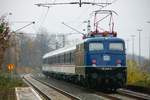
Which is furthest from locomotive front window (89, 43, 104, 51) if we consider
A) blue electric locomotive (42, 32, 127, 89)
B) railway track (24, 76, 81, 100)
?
railway track (24, 76, 81, 100)

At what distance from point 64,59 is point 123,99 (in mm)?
19669

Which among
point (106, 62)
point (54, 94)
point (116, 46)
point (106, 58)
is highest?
point (116, 46)

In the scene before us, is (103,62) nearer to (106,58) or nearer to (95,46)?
(106,58)

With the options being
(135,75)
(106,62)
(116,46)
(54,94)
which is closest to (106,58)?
(106,62)

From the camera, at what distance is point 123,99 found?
82.3 feet

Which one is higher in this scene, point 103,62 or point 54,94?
point 103,62

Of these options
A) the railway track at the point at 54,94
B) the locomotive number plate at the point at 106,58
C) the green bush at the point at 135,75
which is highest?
the locomotive number plate at the point at 106,58

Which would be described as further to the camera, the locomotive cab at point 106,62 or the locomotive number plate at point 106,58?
the locomotive number plate at point 106,58

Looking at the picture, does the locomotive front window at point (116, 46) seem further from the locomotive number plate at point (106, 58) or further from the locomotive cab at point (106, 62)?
the locomotive number plate at point (106, 58)

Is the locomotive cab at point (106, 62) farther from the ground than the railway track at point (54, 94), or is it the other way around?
the locomotive cab at point (106, 62)

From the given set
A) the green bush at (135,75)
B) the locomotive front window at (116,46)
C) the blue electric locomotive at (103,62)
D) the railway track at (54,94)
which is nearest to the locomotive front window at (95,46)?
the blue electric locomotive at (103,62)

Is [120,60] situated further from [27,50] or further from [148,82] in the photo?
[27,50]

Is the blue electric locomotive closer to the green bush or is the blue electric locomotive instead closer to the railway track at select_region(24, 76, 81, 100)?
the railway track at select_region(24, 76, 81, 100)

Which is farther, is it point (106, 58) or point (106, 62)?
point (106, 58)
